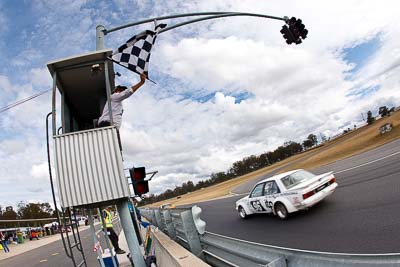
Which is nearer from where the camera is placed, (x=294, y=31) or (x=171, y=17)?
(x=171, y=17)

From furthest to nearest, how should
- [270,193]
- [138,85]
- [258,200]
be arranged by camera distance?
[258,200] → [270,193] → [138,85]

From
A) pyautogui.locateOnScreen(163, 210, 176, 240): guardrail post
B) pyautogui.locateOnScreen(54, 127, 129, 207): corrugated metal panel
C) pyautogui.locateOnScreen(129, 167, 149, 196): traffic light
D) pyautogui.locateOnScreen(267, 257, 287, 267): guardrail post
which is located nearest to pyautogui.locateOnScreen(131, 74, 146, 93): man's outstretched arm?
pyautogui.locateOnScreen(54, 127, 129, 207): corrugated metal panel

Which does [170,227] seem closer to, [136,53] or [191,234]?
[191,234]

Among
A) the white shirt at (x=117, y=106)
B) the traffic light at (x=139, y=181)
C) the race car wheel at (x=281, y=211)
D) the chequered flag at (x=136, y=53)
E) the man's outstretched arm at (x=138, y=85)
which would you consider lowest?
the race car wheel at (x=281, y=211)

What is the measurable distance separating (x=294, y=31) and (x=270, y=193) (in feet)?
18.7

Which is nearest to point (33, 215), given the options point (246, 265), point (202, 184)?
point (202, 184)

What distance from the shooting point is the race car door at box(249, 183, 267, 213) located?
13.2m

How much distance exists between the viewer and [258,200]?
44.1 ft

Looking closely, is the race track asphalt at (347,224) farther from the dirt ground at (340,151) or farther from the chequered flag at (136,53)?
the dirt ground at (340,151)

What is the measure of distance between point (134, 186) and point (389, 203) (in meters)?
6.71

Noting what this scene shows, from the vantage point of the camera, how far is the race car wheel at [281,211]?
11.7m

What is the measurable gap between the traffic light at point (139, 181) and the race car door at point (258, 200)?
7681 mm

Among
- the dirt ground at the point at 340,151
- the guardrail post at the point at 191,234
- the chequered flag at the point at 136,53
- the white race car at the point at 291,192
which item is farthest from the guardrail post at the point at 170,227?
the dirt ground at the point at 340,151

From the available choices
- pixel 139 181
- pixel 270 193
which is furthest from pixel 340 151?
pixel 139 181
